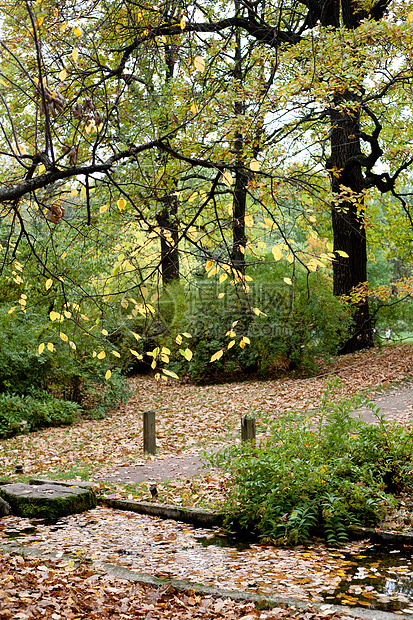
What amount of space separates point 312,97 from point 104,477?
848 cm

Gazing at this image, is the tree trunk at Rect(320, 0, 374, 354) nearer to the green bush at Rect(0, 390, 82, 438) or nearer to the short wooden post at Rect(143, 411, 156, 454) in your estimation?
the green bush at Rect(0, 390, 82, 438)

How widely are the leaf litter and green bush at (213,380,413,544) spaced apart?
0.28 metres

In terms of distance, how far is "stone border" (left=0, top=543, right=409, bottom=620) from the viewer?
3.60 metres

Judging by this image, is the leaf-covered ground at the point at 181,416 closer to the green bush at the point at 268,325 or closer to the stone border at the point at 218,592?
the green bush at the point at 268,325

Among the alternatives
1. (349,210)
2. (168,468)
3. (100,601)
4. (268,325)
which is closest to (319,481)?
(100,601)

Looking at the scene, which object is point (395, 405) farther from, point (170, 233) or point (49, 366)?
point (170, 233)

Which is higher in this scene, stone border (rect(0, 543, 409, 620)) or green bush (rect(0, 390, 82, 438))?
green bush (rect(0, 390, 82, 438))

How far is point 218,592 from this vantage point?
4000 mm

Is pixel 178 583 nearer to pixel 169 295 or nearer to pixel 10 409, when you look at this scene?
pixel 10 409

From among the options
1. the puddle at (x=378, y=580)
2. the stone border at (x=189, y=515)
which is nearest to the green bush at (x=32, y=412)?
the stone border at (x=189, y=515)

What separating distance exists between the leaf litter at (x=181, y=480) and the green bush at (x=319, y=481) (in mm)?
284

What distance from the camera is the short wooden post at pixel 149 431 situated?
8.61 m

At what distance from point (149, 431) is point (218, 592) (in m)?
4.75

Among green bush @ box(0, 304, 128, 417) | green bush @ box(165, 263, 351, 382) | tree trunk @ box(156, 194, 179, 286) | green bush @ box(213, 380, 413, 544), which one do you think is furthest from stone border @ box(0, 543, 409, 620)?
green bush @ box(165, 263, 351, 382)
